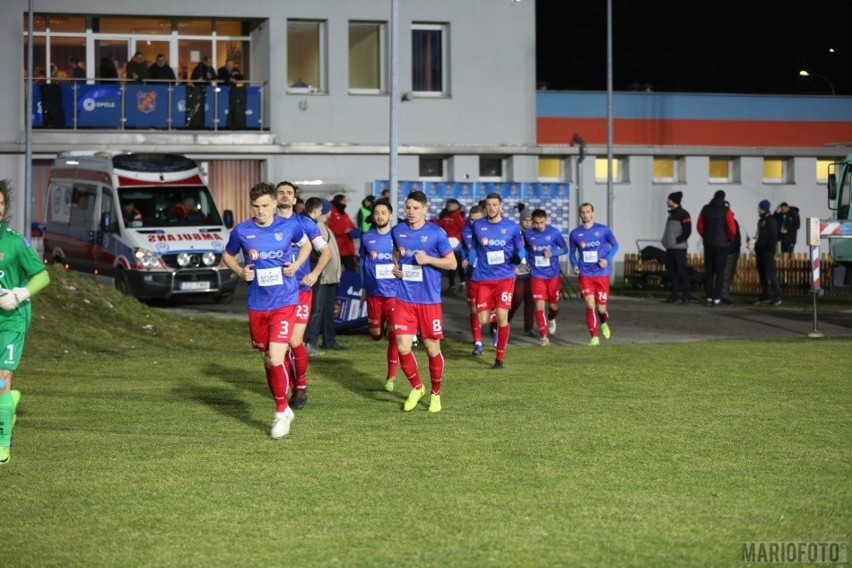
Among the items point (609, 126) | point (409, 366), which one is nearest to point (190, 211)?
point (609, 126)

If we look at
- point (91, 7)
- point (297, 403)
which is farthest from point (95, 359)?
point (91, 7)

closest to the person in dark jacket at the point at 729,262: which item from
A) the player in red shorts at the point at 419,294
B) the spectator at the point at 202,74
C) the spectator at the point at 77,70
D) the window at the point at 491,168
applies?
the window at the point at 491,168

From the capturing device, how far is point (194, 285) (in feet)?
93.7

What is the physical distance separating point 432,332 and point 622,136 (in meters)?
31.7

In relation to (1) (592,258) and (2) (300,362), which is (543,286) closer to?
(1) (592,258)

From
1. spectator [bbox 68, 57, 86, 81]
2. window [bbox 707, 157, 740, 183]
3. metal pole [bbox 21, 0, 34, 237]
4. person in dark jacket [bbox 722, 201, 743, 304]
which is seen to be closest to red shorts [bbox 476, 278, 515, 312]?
person in dark jacket [bbox 722, 201, 743, 304]

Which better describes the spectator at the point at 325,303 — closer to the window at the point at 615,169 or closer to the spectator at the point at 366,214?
the spectator at the point at 366,214

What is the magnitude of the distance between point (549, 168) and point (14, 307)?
34674 millimetres

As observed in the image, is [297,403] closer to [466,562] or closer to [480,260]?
[480,260]

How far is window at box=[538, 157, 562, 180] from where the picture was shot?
1753 inches

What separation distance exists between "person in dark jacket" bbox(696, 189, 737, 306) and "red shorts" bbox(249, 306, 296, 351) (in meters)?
18.3

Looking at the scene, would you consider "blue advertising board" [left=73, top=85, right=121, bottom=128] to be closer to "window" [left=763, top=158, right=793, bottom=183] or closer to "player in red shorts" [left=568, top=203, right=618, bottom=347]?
"window" [left=763, top=158, right=793, bottom=183]

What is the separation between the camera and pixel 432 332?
46.9 feet

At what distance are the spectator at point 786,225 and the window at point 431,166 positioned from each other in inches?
442
